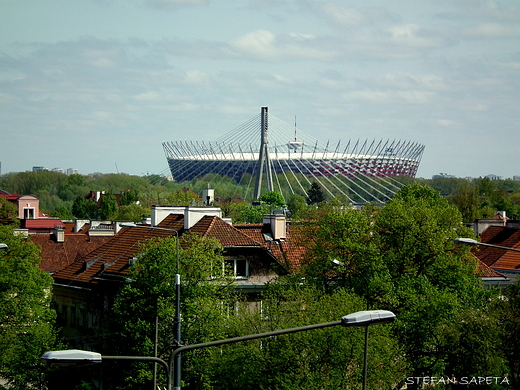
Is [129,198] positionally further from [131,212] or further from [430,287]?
[430,287]

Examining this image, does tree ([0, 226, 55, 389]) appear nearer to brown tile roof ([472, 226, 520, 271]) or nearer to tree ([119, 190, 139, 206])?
brown tile roof ([472, 226, 520, 271])

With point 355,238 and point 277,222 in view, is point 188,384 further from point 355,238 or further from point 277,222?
point 277,222

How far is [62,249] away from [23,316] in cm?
2412

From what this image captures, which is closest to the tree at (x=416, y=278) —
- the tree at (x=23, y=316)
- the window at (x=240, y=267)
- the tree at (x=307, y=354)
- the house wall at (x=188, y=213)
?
the tree at (x=307, y=354)

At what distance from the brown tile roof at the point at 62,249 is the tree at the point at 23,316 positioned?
18.1 meters

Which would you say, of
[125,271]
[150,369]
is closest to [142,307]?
[150,369]

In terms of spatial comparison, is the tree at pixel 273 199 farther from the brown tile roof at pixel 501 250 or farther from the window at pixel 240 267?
the window at pixel 240 267

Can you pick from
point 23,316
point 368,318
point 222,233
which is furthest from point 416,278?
point 368,318

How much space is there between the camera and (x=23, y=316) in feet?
134

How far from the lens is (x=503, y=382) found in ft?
107

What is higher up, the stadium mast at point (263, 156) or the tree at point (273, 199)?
the stadium mast at point (263, 156)

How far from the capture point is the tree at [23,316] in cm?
3925

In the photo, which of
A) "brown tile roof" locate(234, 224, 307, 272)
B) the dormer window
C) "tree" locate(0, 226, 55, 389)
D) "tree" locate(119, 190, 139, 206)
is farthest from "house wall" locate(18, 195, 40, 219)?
"brown tile roof" locate(234, 224, 307, 272)

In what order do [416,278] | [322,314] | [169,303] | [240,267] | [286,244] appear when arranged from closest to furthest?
1. [322,314]
2. [169,303]
3. [416,278]
4. [240,267]
5. [286,244]
